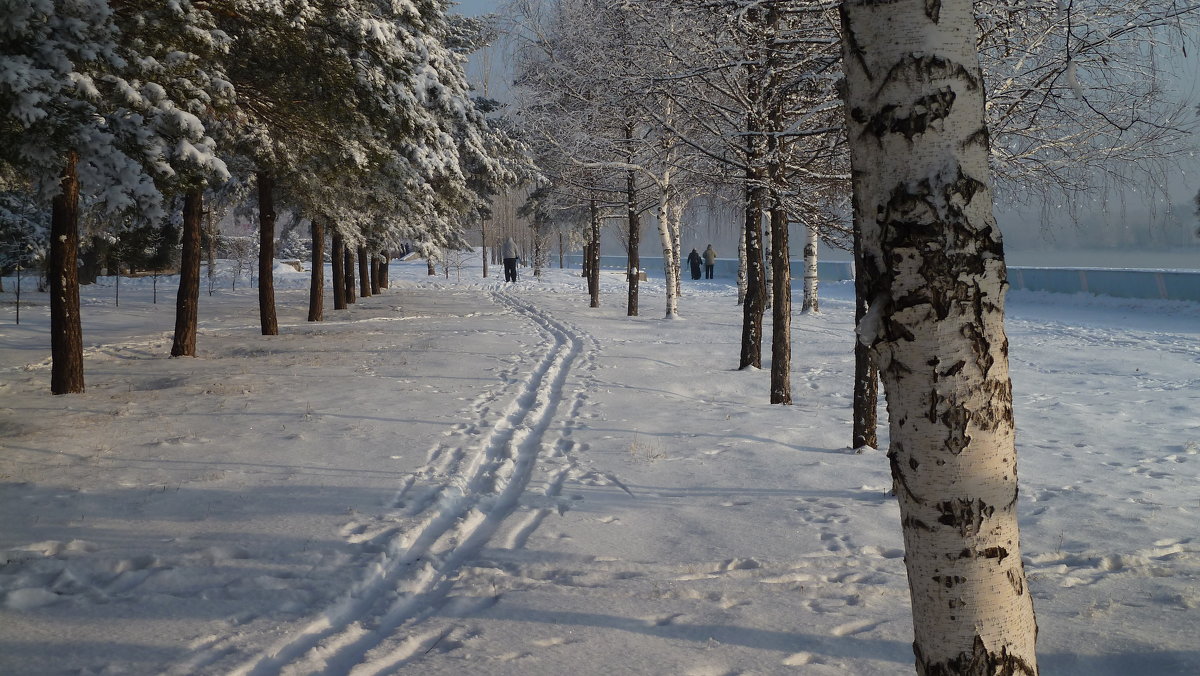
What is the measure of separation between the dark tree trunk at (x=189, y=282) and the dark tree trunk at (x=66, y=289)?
121 inches

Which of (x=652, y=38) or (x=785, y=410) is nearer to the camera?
(x=785, y=410)

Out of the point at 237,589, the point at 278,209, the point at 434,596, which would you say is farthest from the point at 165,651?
the point at 278,209

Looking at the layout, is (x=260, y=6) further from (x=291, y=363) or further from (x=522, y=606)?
(x=522, y=606)

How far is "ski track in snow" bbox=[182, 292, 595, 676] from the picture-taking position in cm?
364

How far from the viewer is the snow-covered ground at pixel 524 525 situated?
146 inches

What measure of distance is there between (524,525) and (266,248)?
43.3ft

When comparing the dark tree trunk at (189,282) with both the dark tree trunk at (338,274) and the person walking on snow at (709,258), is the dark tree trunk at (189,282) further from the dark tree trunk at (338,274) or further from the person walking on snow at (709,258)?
the person walking on snow at (709,258)

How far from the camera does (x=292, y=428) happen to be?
8.23 metres

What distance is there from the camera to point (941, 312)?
2109 mm

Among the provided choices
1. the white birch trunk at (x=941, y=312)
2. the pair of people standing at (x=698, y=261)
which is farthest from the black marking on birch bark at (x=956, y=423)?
the pair of people standing at (x=698, y=261)

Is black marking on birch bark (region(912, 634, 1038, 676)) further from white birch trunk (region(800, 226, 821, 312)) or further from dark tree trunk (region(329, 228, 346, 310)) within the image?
dark tree trunk (region(329, 228, 346, 310))

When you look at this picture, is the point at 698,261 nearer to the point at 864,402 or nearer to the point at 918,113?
the point at 864,402

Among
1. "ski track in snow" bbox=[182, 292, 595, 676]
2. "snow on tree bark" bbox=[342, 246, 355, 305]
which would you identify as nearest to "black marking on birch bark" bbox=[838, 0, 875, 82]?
"ski track in snow" bbox=[182, 292, 595, 676]

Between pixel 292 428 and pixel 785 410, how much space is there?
5586mm
